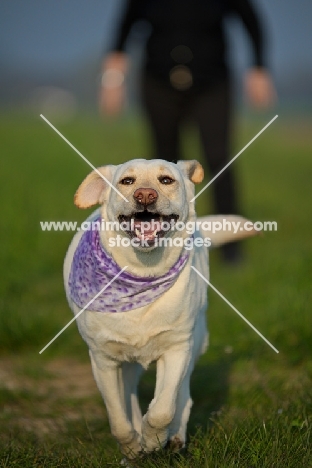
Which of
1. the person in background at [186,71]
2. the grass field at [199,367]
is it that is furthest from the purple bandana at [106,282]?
the person in background at [186,71]

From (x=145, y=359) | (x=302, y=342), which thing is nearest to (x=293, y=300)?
(x=302, y=342)

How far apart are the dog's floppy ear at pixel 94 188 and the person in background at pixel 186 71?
315 centimetres

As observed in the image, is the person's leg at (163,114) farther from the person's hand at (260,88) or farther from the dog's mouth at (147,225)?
the dog's mouth at (147,225)

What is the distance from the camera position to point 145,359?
391 centimetres

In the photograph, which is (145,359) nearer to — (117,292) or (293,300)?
(117,292)

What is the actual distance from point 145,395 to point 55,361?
2.89 feet

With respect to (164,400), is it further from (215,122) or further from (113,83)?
(215,122)

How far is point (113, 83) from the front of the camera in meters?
7.14

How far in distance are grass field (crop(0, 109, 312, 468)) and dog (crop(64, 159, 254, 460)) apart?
19 cm


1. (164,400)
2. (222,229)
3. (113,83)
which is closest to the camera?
(164,400)

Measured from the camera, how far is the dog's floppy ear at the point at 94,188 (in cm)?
405

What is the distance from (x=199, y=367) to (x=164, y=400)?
5.29 feet

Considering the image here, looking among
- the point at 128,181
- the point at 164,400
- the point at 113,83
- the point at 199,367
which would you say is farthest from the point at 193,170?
the point at 113,83

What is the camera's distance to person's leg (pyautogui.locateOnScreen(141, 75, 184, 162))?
24.3 feet
